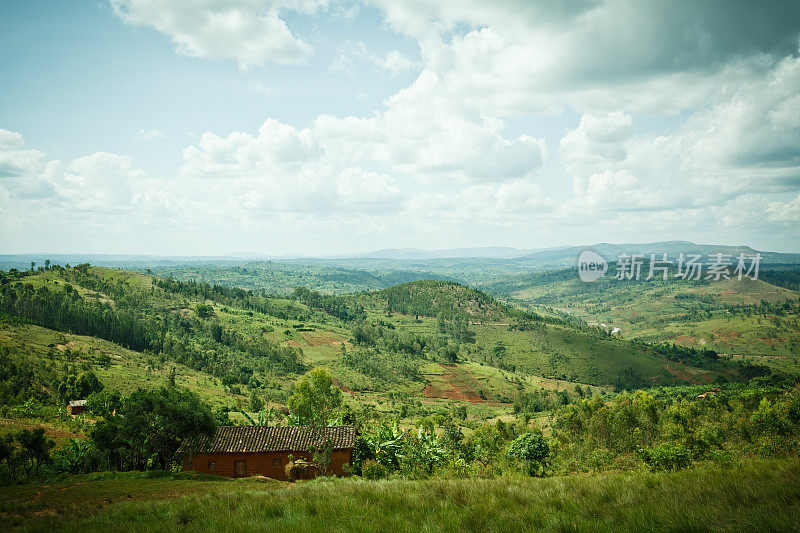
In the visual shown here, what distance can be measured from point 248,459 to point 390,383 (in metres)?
99.1

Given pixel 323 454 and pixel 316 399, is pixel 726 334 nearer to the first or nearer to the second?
pixel 323 454

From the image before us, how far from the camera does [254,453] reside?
33.3 meters

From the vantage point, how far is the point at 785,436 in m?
30.3

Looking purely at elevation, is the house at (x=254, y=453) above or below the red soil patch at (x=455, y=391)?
above

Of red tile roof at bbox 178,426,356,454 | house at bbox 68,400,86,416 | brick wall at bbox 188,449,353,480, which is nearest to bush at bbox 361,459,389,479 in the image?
red tile roof at bbox 178,426,356,454

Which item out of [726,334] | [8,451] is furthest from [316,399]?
[726,334]

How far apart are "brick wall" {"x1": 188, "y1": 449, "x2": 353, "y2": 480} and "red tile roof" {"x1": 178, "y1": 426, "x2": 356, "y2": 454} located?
48cm

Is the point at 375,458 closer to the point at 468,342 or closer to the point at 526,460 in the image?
the point at 526,460

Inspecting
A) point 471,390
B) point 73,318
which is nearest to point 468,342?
point 471,390

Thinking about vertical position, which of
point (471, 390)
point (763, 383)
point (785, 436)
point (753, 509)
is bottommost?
point (471, 390)

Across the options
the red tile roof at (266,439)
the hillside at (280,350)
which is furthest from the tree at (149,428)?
the hillside at (280,350)

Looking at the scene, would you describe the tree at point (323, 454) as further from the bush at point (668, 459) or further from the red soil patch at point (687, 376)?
the red soil patch at point (687, 376)

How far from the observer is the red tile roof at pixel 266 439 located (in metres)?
32.9

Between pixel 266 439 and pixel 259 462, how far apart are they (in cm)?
180
